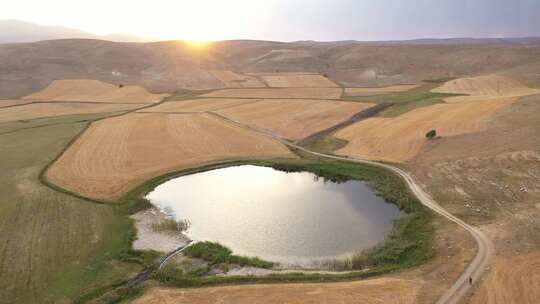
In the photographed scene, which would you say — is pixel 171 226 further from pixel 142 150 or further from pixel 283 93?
pixel 283 93

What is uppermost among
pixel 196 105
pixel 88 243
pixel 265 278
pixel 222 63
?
pixel 222 63

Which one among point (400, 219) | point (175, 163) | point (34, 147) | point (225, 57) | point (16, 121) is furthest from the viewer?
point (225, 57)

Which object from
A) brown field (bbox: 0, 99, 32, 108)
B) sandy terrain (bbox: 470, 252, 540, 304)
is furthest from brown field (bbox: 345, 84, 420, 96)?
brown field (bbox: 0, 99, 32, 108)

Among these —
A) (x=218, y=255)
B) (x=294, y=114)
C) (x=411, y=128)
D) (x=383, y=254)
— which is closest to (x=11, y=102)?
(x=294, y=114)

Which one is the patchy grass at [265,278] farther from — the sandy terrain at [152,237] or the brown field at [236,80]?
the brown field at [236,80]

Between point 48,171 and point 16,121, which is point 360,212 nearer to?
point 48,171

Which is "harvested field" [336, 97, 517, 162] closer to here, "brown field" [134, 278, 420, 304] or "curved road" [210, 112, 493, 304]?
"curved road" [210, 112, 493, 304]

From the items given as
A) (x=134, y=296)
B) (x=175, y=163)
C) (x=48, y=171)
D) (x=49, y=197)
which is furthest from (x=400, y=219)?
(x=48, y=171)
